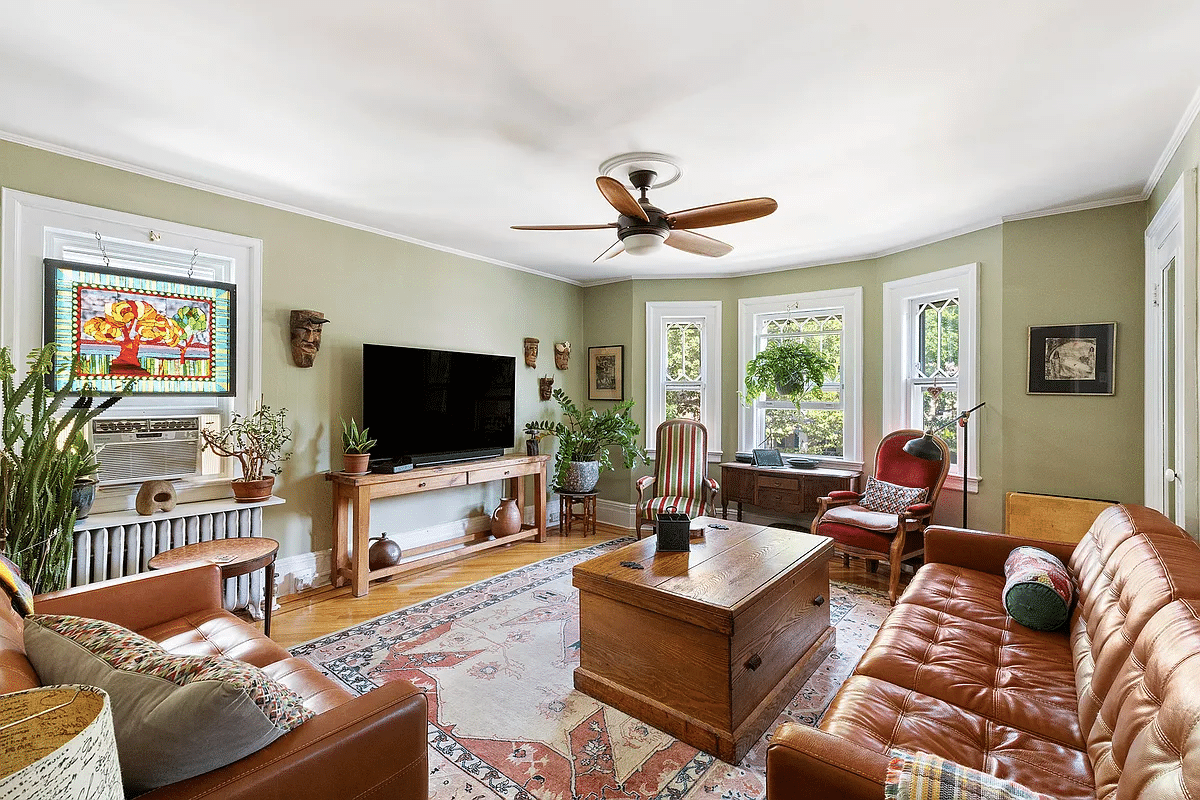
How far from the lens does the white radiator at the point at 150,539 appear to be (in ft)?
8.95

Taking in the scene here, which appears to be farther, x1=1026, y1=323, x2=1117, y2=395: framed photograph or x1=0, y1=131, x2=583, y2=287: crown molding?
x1=1026, y1=323, x2=1117, y2=395: framed photograph

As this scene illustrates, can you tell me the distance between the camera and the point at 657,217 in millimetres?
2699

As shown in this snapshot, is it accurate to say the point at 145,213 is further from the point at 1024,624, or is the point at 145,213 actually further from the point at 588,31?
the point at 1024,624

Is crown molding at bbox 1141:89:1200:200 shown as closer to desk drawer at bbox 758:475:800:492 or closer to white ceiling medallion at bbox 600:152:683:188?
white ceiling medallion at bbox 600:152:683:188

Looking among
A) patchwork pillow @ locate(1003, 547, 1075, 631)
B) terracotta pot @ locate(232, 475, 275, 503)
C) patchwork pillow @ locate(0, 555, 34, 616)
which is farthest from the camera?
terracotta pot @ locate(232, 475, 275, 503)

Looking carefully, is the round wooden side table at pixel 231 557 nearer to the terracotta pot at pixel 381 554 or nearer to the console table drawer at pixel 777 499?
the terracotta pot at pixel 381 554

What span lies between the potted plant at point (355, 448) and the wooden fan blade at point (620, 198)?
7.68 ft

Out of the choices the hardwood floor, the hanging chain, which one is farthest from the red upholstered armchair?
the hanging chain

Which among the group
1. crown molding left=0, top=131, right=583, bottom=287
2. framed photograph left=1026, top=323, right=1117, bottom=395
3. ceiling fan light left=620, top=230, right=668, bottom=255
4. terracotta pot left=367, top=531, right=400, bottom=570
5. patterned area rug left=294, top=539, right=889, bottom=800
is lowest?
patterned area rug left=294, top=539, right=889, bottom=800

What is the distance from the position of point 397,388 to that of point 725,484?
284cm

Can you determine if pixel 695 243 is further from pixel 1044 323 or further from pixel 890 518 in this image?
pixel 1044 323

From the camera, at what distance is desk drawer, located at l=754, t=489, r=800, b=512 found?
4.55 metres

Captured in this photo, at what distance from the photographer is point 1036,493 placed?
3588 mm

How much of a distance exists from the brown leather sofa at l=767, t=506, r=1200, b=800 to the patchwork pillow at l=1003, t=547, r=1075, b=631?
1.8 inches
